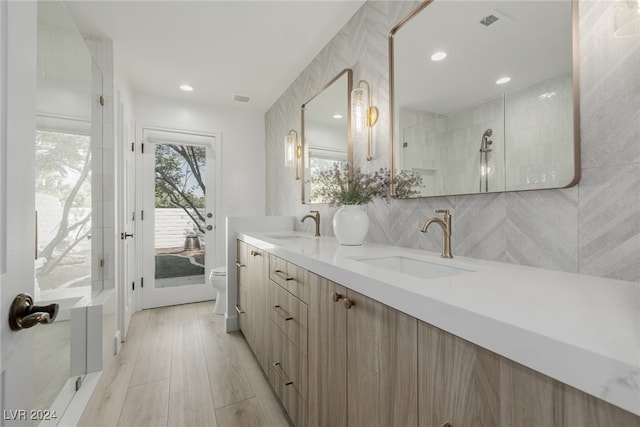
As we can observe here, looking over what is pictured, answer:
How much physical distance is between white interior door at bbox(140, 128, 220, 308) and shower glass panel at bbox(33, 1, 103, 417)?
55.3 inches

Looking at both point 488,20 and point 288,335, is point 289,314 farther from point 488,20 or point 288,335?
point 488,20

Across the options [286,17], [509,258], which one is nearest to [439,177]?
[509,258]

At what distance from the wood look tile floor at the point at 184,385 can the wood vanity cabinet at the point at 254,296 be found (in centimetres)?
17

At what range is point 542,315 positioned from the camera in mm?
539

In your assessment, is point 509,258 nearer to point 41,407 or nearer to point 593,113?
point 593,113

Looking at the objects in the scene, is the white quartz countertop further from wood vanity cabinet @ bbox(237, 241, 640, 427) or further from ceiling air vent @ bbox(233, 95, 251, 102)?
ceiling air vent @ bbox(233, 95, 251, 102)

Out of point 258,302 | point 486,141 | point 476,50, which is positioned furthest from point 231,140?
point 486,141

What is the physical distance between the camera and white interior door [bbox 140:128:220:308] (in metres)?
3.43

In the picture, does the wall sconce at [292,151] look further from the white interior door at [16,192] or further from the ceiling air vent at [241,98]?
the white interior door at [16,192]

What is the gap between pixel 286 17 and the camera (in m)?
2.10

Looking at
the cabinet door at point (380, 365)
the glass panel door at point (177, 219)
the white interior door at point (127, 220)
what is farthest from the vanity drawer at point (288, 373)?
the glass panel door at point (177, 219)

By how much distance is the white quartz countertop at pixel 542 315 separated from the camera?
395 mm

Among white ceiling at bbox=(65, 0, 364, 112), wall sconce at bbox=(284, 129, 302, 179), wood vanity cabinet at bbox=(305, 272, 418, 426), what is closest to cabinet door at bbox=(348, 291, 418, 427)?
wood vanity cabinet at bbox=(305, 272, 418, 426)

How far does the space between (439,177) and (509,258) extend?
1.56 feet
